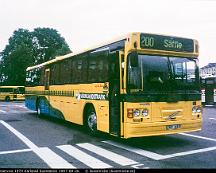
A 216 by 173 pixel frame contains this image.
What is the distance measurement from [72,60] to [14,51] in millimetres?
51278

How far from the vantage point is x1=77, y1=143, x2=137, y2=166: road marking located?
8469 mm

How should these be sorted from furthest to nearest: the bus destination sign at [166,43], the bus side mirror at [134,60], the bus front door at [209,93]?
the bus front door at [209,93] < the bus destination sign at [166,43] < the bus side mirror at [134,60]

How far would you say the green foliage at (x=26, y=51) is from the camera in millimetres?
64000

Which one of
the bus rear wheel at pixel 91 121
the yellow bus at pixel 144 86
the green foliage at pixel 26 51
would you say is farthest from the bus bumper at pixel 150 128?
the green foliage at pixel 26 51

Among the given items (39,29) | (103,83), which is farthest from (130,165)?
(39,29)

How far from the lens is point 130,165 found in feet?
26.7

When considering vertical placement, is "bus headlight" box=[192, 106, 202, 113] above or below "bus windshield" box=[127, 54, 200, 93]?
below

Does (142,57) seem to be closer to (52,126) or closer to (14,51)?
(52,126)

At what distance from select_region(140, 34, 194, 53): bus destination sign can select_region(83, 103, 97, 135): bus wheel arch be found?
3.31 meters

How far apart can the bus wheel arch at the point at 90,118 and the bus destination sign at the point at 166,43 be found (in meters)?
3.31

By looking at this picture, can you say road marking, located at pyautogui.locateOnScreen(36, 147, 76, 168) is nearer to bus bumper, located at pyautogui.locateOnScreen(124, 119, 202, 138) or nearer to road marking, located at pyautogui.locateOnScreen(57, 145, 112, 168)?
road marking, located at pyautogui.locateOnScreen(57, 145, 112, 168)

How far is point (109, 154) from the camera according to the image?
9.47m

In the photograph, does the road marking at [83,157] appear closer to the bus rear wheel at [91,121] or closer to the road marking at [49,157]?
the road marking at [49,157]

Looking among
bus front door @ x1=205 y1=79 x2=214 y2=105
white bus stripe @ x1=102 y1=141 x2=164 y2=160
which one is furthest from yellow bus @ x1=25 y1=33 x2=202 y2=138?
bus front door @ x1=205 y1=79 x2=214 y2=105
